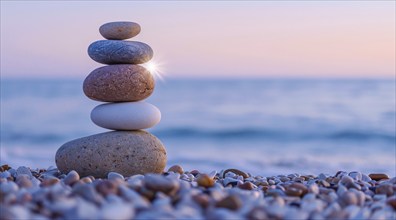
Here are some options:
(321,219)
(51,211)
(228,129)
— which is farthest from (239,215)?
(228,129)

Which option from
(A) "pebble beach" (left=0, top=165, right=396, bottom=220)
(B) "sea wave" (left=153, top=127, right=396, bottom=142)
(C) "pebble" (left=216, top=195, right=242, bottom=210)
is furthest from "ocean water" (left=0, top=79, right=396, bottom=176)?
(C) "pebble" (left=216, top=195, right=242, bottom=210)

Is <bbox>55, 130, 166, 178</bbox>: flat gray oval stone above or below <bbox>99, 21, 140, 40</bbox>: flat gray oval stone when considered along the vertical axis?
below

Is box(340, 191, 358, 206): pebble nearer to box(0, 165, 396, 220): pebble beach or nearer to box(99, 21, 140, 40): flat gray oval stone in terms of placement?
box(0, 165, 396, 220): pebble beach

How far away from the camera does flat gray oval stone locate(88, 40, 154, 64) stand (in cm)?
598

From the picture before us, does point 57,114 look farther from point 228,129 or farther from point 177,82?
point 177,82

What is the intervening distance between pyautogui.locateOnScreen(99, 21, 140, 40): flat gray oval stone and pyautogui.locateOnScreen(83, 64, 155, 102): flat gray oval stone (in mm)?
320

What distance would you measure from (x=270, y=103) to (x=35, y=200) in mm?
25977

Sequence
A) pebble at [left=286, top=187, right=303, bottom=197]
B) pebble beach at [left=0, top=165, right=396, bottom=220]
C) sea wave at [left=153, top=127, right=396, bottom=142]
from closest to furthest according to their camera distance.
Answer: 1. pebble beach at [left=0, top=165, right=396, bottom=220]
2. pebble at [left=286, top=187, right=303, bottom=197]
3. sea wave at [left=153, top=127, right=396, bottom=142]

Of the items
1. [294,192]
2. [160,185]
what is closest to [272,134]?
[294,192]

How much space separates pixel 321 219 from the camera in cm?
342

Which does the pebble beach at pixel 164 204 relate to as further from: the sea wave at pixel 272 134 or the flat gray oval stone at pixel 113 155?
the sea wave at pixel 272 134

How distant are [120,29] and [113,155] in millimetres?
1206

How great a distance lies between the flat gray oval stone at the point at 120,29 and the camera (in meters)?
6.10

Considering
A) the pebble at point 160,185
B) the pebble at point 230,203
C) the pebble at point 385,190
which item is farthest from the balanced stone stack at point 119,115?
the pebble at point 230,203
